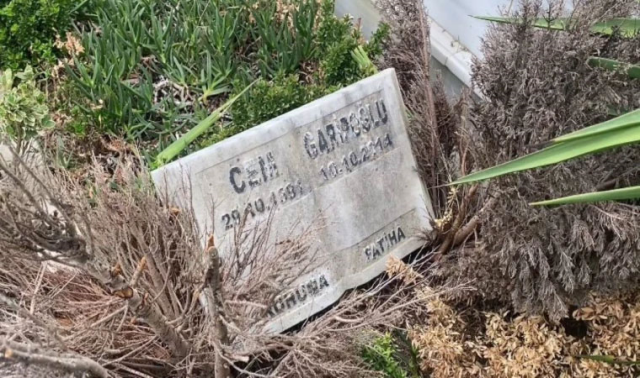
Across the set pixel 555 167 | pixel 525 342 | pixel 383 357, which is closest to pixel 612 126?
pixel 555 167

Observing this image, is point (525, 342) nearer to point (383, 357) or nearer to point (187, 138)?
point (383, 357)

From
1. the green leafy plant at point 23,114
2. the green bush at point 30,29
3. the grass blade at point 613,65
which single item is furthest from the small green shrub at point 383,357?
the green bush at point 30,29

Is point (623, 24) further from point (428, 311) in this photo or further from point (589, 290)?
point (428, 311)

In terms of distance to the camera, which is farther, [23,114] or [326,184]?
[326,184]

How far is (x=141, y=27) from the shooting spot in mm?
2887

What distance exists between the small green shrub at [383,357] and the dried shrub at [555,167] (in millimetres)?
440

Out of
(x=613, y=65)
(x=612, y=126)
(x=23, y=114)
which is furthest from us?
(x=23, y=114)

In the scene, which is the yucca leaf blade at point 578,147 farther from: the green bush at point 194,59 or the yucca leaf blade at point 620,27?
the green bush at point 194,59

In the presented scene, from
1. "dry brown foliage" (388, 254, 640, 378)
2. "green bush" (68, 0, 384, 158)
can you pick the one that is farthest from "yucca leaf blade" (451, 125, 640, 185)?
"green bush" (68, 0, 384, 158)

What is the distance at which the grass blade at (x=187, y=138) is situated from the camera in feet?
8.29

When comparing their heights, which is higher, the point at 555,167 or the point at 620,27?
the point at 620,27

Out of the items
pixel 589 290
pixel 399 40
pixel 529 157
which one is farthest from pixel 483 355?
pixel 399 40

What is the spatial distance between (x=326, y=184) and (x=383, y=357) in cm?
63

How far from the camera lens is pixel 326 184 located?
2551 mm
